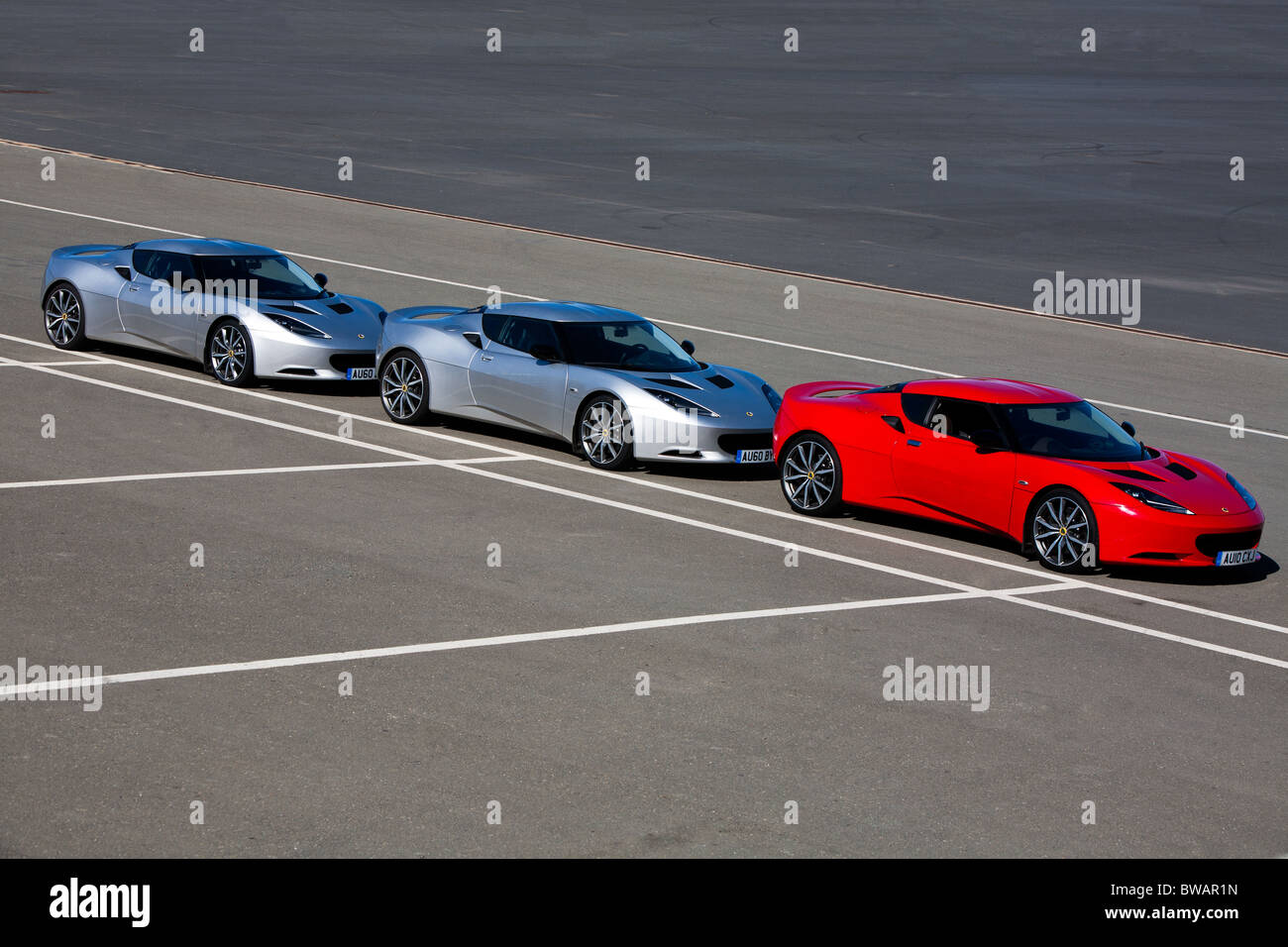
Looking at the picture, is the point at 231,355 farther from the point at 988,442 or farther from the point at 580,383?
the point at 988,442

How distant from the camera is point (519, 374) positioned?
16609mm

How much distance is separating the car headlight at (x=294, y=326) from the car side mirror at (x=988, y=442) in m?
8.02

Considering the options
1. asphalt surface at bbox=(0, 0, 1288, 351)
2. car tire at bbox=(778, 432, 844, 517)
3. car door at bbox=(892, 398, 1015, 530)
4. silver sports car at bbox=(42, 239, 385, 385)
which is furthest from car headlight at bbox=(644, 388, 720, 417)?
asphalt surface at bbox=(0, 0, 1288, 351)

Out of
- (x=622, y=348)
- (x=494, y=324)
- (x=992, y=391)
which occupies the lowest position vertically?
(x=992, y=391)

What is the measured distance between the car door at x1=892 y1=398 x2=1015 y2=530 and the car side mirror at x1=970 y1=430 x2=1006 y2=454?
1 centimetres

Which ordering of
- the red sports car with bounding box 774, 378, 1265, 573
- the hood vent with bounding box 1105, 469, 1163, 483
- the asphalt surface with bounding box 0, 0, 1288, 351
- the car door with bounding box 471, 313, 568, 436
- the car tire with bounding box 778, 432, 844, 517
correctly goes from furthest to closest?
the asphalt surface with bounding box 0, 0, 1288, 351
the car door with bounding box 471, 313, 568, 436
the car tire with bounding box 778, 432, 844, 517
the hood vent with bounding box 1105, 469, 1163, 483
the red sports car with bounding box 774, 378, 1265, 573

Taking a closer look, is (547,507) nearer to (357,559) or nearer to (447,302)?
(357,559)

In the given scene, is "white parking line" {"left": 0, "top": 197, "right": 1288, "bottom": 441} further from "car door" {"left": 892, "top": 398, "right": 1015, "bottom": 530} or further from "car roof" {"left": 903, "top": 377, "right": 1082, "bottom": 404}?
"car door" {"left": 892, "top": 398, "right": 1015, "bottom": 530}

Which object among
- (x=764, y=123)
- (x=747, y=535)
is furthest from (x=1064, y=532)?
(x=764, y=123)

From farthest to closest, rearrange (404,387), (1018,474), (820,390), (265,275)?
(265,275) → (404,387) → (820,390) → (1018,474)

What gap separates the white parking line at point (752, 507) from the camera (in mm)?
12609

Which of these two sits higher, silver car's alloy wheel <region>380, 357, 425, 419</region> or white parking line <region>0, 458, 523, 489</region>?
silver car's alloy wheel <region>380, 357, 425, 419</region>

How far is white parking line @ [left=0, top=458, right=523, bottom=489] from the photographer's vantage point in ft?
45.4

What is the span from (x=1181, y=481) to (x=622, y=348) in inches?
233
